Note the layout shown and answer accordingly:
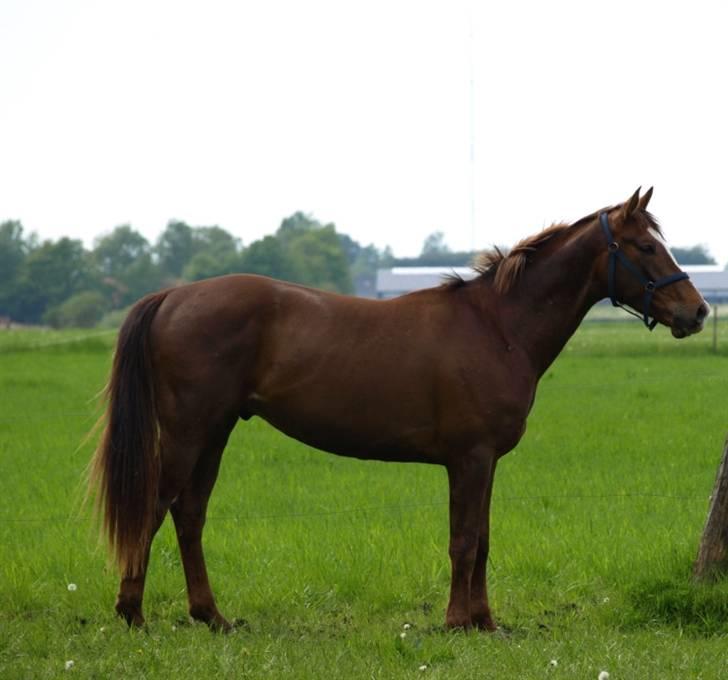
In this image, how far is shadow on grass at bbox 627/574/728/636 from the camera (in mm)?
6391

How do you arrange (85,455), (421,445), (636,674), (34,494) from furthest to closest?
(85,455) < (34,494) < (421,445) < (636,674)

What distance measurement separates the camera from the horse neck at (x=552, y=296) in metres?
6.65

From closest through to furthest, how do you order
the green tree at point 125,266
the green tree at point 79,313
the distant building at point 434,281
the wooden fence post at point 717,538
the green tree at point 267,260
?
1. the wooden fence post at point 717,538
2. the distant building at point 434,281
3. the green tree at point 79,313
4. the green tree at point 267,260
5. the green tree at point 125,266

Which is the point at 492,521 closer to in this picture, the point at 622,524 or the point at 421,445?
the point at 622,524

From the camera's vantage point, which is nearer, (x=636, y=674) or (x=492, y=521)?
(x=636, y=674)

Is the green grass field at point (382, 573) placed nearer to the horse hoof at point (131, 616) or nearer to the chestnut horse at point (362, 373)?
the horse hoof at point (131, 616)

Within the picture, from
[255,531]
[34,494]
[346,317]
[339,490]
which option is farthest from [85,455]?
[346,317]

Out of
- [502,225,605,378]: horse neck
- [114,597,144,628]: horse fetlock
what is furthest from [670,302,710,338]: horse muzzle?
[114,597,144,628]: horse fetlock

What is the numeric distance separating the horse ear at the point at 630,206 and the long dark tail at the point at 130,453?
8.13 ft

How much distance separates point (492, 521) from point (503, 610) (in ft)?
7.17

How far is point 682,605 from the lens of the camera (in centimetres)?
652

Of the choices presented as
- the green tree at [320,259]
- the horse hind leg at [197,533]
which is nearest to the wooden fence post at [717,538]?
the horse hind leg at [197,533]

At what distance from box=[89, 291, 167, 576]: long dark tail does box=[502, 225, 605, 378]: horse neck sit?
1899 millimetres

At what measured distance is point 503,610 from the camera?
22.7ft
